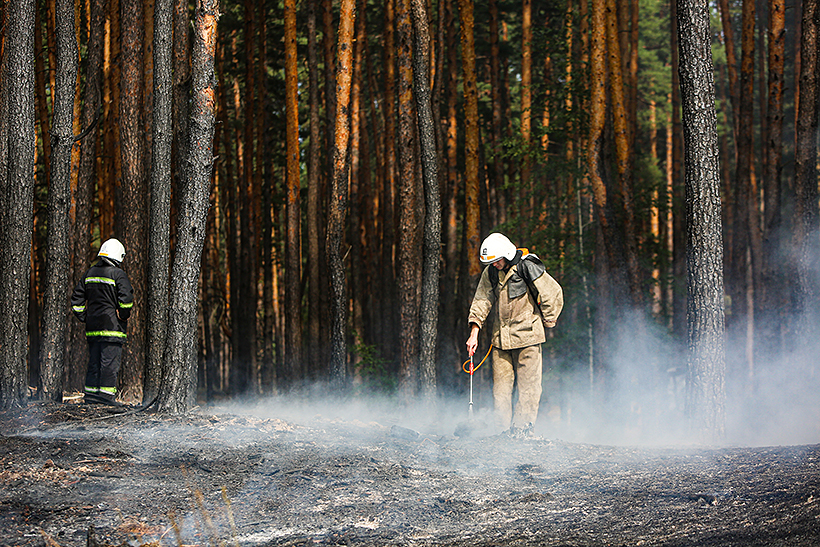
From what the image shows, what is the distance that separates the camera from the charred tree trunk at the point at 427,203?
1084 cm

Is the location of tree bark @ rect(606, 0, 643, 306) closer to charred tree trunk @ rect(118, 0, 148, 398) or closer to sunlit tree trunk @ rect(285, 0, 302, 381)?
sunlit tree trunk @ rect(285, 0, 302, 381)

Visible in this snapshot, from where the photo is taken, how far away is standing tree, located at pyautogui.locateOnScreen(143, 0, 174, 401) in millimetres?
8641

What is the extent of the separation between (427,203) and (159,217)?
412 centimetres

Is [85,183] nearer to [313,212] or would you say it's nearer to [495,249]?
[313,212]

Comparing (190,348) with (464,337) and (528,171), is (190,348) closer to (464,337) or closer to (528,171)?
(464,337)

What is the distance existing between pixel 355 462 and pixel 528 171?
1071 cm

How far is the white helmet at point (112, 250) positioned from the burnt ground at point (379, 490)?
2417 millimetres

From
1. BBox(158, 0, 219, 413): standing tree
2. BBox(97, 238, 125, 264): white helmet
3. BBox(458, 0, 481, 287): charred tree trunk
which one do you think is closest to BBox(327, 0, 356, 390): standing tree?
BBox(458, 0, 481, 287): charred tree trunk

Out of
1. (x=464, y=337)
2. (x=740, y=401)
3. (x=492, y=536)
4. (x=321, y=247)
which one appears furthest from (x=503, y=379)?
(x=321, y=247)

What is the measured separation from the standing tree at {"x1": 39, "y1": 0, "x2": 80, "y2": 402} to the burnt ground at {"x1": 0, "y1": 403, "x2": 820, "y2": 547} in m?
1.93

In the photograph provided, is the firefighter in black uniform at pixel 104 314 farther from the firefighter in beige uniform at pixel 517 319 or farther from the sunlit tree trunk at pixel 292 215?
the sunlit tree trunk at pixel 292 215

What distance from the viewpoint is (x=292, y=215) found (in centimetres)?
1445

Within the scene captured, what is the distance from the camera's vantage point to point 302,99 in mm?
23391

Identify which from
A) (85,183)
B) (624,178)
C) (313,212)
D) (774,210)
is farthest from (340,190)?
(774,210)
